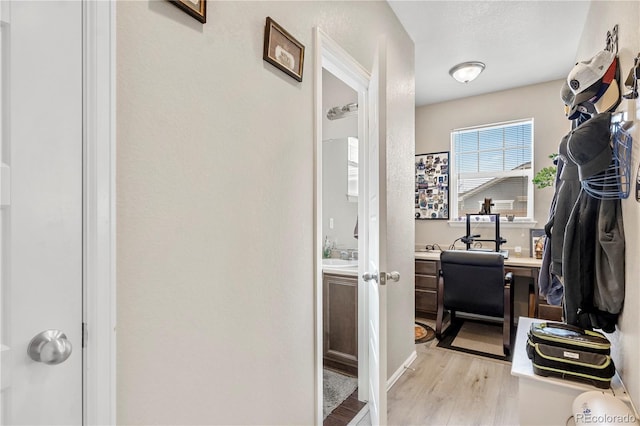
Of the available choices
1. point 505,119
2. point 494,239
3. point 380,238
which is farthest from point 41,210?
point 505,119

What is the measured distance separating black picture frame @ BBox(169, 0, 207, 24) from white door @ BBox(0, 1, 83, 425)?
0.25 m

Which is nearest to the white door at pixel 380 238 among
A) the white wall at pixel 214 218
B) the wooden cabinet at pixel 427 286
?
the white wall at pixel 214 218

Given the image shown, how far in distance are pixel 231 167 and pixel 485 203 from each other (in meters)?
3.62

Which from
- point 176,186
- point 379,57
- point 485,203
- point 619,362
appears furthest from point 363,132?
point 485,203

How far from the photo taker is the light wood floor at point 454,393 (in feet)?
6.49

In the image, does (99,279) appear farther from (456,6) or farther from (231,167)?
(456,6)

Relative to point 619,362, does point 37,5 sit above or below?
above

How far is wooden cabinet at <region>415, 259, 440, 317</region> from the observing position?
3.68 m

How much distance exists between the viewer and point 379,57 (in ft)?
4.96

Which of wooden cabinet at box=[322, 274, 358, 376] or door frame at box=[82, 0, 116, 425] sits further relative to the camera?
wooden cabinet at box=[322, 274, 358, 376]

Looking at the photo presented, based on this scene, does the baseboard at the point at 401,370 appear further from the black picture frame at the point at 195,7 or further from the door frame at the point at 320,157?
the black picture frame at the point at 195,7

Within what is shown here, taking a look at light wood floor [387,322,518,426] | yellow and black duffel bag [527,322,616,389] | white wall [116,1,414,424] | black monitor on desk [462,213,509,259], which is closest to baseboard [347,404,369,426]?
light wood floor [387,322,518,426]

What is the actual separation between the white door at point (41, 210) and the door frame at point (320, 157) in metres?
0.93

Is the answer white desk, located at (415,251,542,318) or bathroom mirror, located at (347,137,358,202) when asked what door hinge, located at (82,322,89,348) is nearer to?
bathroom mirror, located at (347,137,358,202)
